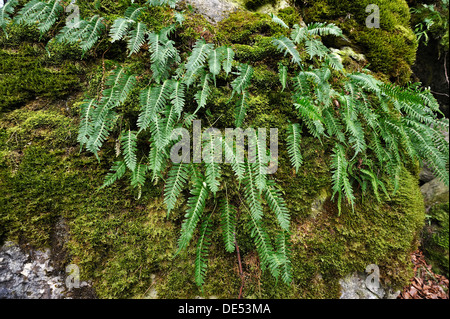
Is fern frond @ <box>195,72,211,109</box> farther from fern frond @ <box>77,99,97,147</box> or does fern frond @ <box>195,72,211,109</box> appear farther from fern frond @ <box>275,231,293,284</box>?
fern frond @ <box>275,231,293,284</box>

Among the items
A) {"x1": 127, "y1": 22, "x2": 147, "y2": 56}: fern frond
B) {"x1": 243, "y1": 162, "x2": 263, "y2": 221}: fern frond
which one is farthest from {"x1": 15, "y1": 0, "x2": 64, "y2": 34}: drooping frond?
{"x1": 243, "y1": 162, "x2": 263, "y2": 221}: fern frond

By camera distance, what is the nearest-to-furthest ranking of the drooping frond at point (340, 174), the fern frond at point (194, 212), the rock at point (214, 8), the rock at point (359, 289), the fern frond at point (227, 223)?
the fern frond at point (194, 212)
the fern frond at point (227, 223)
the drooping frond at point (340, 174)
the rock at point (359, 289)
the rock at point (214, 8)

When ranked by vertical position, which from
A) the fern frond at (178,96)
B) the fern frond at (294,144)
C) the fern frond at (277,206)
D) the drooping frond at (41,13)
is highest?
the drooping frond at (41,13)

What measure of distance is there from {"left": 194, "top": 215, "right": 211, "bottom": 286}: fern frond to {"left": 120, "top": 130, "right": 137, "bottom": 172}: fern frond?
0.81 m

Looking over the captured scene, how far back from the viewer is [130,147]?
1823 millimetres

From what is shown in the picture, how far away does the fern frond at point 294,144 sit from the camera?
1942 mm

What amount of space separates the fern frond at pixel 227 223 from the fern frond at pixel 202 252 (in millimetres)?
147

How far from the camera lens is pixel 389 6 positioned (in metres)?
2.86

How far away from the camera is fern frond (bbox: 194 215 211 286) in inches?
70.6

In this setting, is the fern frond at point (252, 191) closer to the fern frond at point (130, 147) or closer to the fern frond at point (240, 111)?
the fern frond at point (240, 111)

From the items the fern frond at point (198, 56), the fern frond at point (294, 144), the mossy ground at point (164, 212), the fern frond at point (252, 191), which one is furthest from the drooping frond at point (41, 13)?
the fern frond at point (294, 144)

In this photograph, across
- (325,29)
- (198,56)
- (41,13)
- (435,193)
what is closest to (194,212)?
(198,56)

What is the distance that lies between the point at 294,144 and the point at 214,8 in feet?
6.31
